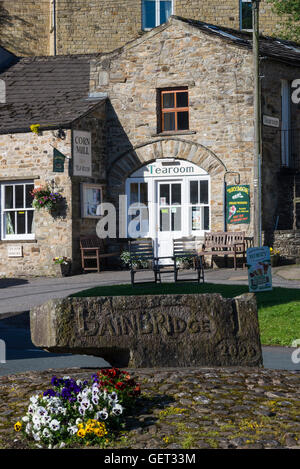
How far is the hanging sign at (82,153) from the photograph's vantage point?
24.8 m

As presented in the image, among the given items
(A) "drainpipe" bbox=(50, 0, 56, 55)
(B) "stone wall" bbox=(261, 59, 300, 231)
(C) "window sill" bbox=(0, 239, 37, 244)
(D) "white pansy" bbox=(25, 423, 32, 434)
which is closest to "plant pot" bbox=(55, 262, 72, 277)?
(C) "window sill" bbox=(0, 239, 37, 244)

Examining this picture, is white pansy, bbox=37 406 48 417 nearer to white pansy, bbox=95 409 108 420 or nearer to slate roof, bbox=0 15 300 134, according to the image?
white pansy, bbox=95 409 108 420

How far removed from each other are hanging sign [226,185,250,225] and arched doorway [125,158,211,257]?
783 mm

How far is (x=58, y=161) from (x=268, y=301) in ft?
35.2

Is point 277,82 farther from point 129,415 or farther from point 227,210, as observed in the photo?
A: point 129,415

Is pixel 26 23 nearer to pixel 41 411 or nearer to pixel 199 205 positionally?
pixel 199 205

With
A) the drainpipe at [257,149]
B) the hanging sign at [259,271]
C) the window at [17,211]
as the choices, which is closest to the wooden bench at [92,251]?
the window at [17,211]

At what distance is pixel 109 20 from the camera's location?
34.1 metres

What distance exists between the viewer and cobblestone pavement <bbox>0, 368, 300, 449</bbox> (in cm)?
558

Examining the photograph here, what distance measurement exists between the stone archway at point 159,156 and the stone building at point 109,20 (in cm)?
924

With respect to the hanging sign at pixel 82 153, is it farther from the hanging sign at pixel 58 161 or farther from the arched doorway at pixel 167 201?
the arched doorway at pixel 167 201

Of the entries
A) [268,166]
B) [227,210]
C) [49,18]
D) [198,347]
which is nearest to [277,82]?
[268,166]

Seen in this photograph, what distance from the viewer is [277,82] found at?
85.3 feet

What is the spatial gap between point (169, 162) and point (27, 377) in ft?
61.2
